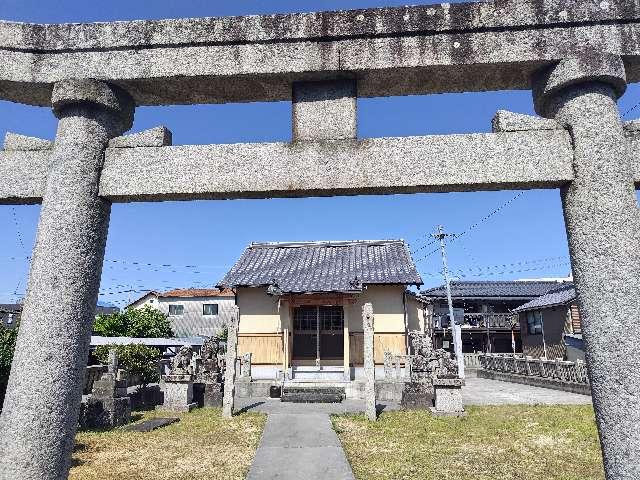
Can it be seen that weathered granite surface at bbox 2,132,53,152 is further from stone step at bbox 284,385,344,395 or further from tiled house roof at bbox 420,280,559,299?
tiled house roof at bbox 420,280,559,299

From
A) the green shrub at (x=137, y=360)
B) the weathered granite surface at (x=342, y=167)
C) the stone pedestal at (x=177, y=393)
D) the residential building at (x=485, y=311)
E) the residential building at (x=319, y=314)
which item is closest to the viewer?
the weathered granite surface at (x=342, y=167)

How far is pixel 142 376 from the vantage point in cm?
1468

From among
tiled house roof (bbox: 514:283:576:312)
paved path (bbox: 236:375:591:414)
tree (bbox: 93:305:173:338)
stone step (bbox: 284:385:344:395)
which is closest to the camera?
paved path (bbox: 236:375:591:414)

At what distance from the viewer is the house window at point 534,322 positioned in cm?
2714

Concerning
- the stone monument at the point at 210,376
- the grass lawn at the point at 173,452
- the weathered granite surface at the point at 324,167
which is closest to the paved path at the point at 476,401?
the stone monument at the point at 210,376

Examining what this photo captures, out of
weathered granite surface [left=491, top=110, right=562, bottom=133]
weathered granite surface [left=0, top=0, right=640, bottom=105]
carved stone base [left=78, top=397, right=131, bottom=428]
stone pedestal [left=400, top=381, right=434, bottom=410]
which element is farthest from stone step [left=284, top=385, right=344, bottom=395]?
weathered granite surface [left=491, top=110, right=562, bottom=133]

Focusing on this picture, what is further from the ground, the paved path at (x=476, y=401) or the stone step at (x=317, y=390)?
the stone step at (x=317, y=390)

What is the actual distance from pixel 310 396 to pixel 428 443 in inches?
261

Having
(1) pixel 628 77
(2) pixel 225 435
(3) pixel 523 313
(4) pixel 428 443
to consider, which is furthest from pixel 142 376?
(3) pixel 523 313

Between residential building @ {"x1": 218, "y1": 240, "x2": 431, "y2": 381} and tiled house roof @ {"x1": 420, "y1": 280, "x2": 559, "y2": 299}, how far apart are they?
19.8 metres

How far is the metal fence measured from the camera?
1599cm

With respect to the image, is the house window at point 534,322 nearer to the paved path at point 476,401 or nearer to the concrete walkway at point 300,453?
the paved path at point 476,401

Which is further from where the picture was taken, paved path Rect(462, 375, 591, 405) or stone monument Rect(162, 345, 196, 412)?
paved path Rect(462, 375, 591, 405)

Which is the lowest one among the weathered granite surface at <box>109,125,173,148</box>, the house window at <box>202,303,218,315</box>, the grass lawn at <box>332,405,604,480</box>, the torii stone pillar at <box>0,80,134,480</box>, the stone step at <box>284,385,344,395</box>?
the grass lawn at <box>332,405,604,480</box>
